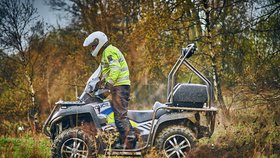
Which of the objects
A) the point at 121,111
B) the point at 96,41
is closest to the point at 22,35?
the point at 96,41

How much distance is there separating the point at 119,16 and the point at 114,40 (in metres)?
2.45

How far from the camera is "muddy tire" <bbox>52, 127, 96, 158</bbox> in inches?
297

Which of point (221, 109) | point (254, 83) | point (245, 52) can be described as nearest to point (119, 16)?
point (245, 52)

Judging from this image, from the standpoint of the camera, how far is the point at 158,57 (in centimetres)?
1898

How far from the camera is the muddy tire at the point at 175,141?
7418 mm

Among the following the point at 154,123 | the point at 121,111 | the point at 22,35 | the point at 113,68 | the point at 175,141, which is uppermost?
the point at 22,35

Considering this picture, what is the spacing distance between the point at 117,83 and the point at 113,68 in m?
0.28

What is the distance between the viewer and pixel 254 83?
9852 millimetres

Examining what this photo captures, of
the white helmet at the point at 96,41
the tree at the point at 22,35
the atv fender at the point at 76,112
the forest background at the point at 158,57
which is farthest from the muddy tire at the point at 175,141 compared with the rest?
the tree at the point at 22,35

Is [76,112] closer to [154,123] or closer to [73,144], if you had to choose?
[73,144]

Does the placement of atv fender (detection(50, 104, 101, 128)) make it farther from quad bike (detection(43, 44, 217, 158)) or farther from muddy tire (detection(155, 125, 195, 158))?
muddy tire (detection(155, 125, 195, 158))

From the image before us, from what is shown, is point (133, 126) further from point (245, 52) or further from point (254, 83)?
point (245, 52)

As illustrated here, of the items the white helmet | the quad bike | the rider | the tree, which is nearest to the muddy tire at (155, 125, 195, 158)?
the quad bike

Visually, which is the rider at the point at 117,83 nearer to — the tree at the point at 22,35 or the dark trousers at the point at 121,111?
the dark trousers at the point at 121,111
